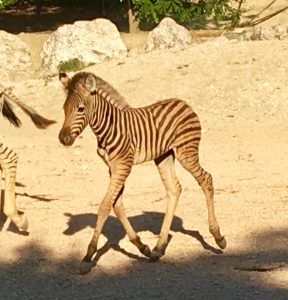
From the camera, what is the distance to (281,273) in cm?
817

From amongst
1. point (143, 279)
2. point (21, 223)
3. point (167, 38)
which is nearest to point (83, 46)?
point (167, 38)

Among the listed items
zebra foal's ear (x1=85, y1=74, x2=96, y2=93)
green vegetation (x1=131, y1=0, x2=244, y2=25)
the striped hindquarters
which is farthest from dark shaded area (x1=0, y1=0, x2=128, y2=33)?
zebra foal's ear (x1=85, y1=74, x2=96, y2=93)

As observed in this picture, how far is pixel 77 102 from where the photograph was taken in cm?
824

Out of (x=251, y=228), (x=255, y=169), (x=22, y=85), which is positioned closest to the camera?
(x=251, y=228)

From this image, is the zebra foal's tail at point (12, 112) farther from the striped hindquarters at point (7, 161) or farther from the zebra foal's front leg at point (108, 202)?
the zebra foal's front leg at point (108, 202)

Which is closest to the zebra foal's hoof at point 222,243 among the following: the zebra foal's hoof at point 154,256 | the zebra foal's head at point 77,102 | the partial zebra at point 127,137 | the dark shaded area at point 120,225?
the partial zebra at point 127,137

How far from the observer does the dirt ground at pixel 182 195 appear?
8.12 m

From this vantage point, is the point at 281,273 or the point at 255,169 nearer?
the point at 281,273

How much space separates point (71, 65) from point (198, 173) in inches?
418

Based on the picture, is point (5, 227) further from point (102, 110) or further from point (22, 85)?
point (22, 85)

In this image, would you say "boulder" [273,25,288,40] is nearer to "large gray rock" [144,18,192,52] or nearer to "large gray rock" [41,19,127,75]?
"large gray rock" [144,18,192,52]

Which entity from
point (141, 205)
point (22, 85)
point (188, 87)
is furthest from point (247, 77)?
point (141, 205)

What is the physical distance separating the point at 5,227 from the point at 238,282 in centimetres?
307

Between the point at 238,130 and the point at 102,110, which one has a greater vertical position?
the point at 102,110
